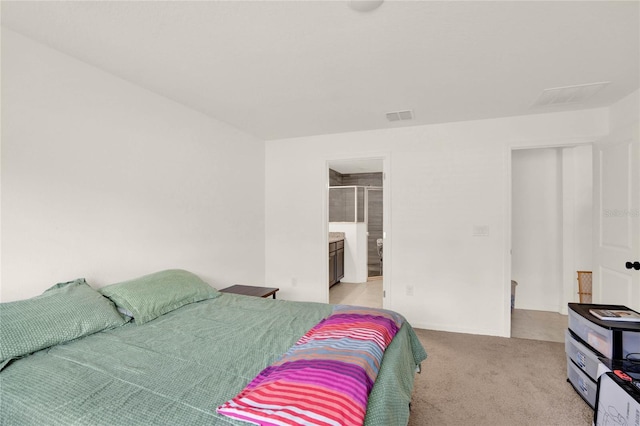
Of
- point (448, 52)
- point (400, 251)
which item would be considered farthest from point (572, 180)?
point (448, 52)

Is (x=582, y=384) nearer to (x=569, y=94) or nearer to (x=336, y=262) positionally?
(x=569, y=94)

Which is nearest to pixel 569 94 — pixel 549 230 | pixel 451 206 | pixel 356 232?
pixel 451 206

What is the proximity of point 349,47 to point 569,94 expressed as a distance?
211 cm

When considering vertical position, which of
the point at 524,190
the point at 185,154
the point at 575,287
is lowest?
the point at 575,287

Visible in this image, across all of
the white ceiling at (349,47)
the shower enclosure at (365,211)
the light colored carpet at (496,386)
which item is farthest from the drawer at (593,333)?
the shower enclosure at (365,211)

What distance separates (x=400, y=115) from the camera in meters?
3.17

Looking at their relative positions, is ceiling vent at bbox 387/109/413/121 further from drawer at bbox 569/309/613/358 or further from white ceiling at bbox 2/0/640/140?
drawer at bbox 569/309/613/358

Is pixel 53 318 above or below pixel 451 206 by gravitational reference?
below

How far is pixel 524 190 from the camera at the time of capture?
4.11m

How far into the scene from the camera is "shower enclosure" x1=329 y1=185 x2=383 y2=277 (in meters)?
5.98

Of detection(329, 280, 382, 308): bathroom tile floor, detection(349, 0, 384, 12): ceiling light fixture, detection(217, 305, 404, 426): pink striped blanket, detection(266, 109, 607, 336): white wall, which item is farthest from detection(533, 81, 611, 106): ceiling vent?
detection(329, 280, 382, 308): bathroom tile floor

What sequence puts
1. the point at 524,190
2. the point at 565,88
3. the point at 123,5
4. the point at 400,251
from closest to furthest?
the point at 123,5 < the point at 565,88 < the point at 400,251 < the point at 524,190

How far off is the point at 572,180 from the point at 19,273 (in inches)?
215

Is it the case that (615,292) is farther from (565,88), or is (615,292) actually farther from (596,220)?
(565,88)
